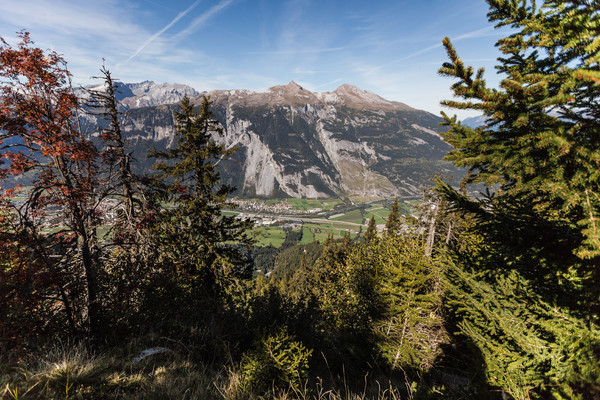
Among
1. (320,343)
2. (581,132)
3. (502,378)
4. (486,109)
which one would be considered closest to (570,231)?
(581,132)

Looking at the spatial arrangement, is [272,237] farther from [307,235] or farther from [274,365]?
[274,365]

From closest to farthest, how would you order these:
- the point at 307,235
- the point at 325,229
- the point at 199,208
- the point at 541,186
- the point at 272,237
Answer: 1. the point at 541,186
2. the point at 199,208
3. the point at 307,235
4. the point at 272,237
5. the point at 325,229

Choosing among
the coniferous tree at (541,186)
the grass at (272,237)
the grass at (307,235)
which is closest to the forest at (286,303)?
the coniferous tree at (541,186)

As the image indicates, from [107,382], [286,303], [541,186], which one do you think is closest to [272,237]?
[286,303]

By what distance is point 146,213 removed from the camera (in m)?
8.38

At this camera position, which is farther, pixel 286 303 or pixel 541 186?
pixel 286 303

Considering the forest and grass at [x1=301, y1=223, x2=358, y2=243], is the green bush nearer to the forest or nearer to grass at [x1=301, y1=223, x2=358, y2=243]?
the forest

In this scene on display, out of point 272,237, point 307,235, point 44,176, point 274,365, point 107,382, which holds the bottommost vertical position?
point 272,237

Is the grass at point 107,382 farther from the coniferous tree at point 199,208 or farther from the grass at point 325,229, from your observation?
the grass at point 325,229

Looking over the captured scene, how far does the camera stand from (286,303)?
13023 mm

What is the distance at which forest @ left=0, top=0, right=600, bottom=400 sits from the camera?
3.32 m

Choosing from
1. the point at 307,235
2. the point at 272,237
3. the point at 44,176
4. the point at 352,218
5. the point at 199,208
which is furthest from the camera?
the point at 352,218

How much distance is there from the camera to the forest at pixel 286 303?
332 cm

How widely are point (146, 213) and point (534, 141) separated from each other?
10.4m
